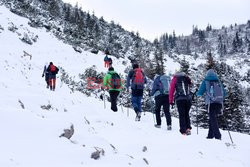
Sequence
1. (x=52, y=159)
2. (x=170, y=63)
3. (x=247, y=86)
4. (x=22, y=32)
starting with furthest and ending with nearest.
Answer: (x=247, y=86) → (x=170, y=63) → (x=22, y=32) → (x=52, y=159)

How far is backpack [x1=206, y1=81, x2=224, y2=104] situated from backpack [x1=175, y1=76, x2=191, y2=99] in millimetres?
525

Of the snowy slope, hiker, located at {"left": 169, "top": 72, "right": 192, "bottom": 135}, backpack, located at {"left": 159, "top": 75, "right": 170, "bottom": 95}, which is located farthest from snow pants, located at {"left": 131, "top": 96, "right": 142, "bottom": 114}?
the snowy slope

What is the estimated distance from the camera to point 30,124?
3965mm

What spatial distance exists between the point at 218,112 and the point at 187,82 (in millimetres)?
1157

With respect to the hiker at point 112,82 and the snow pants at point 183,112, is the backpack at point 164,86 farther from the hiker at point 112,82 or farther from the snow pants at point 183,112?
the hiker at point 112,82

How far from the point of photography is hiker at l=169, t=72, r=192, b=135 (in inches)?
303

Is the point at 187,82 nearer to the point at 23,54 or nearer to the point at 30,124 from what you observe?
the point at 30,124

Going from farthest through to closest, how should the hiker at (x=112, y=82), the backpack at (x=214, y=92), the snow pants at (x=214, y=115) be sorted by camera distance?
the hiker at (x=112, y=82)
the snow pants at (x=214, y=115)
the backpack at (x=214, y=92)

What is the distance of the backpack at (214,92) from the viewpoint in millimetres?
7662

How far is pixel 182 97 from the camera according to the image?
25.2ft

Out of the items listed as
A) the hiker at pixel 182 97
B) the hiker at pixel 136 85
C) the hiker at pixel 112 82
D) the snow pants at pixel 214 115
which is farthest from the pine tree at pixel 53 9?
the snow pants at pixel 214 115

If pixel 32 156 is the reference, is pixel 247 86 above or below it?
above

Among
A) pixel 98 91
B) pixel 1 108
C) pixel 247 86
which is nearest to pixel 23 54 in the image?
pixel 98 91

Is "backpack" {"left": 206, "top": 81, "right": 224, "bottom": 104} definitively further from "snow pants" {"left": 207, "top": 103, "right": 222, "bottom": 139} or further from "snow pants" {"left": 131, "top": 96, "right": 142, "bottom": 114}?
"snow pants" {"left": 131, "top": 96, "right": 142, "bottom": 114}
